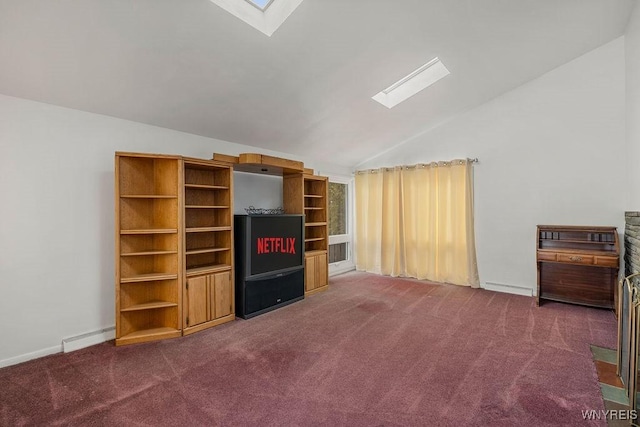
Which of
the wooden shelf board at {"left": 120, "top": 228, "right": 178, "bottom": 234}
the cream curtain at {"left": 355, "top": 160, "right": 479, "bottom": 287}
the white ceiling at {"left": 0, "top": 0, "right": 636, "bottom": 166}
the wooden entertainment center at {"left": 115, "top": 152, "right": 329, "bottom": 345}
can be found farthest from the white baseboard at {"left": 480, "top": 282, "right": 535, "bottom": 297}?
the wooden shelf board at {"left": 120, "top": 228, "right": 178, "bottom": 234}

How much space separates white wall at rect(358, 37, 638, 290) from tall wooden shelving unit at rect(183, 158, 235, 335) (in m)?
3.31

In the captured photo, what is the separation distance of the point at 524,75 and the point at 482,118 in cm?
77

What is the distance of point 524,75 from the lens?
405 cm

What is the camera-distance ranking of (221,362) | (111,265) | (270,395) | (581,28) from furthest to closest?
(581,28), (111,265), (221,362), (270,395)

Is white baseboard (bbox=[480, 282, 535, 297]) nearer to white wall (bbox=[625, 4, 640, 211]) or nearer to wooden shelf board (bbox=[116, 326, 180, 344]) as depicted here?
white wall (bbox=[625, 4, 640, 211])

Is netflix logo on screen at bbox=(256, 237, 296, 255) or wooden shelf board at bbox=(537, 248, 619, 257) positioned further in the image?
netflix logo on screen at bbox=(256, 237, 296, 255)

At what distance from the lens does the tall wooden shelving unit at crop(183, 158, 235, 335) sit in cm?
312

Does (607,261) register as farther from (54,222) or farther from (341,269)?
(54,222)

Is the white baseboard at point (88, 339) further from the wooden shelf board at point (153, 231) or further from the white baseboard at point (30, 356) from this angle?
the wooden shelf board at point (153, 231)

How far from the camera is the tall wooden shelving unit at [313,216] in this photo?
176 inches

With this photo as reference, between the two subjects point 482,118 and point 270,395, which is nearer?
point 270,395

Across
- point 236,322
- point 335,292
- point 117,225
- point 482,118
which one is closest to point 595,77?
point 482,118

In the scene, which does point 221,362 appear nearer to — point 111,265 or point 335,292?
point 111,265

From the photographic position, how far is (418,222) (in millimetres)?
5215
